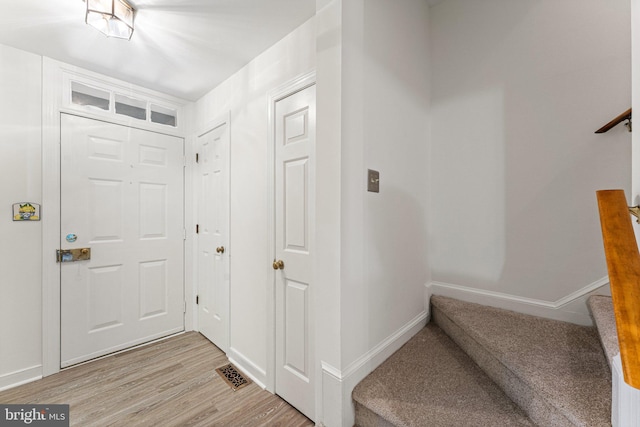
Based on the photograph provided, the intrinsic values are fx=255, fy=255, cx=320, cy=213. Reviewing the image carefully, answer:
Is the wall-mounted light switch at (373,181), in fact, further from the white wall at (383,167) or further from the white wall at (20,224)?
the white wall at (20,224)

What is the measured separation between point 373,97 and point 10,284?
9.50 ft

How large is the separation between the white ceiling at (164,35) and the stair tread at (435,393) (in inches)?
87.0

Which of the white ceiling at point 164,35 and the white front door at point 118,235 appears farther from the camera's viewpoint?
the white front door at point 118,235

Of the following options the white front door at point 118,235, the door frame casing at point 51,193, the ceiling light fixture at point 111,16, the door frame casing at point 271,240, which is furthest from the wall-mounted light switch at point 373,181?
the door frame casing at point 51,193

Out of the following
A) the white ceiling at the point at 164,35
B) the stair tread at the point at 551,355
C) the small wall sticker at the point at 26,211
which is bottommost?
the stair tread at the point at 551,355

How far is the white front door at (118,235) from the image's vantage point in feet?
7.05

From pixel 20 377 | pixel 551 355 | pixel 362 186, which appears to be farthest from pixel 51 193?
pixel 551 355

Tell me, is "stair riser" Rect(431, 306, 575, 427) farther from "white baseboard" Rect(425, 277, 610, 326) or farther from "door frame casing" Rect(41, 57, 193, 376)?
"door frame casing" Rect(41, 57, 193, 376)

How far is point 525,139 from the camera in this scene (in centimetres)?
172

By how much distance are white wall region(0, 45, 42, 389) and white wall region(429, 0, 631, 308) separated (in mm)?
3167

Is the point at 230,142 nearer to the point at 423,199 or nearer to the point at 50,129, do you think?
the point at 50,129

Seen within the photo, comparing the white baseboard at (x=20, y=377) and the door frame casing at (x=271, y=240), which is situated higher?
the door frame casing at (x=271, y=240)

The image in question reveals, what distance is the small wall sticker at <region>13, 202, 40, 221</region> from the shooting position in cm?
191

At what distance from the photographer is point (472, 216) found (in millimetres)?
1946
